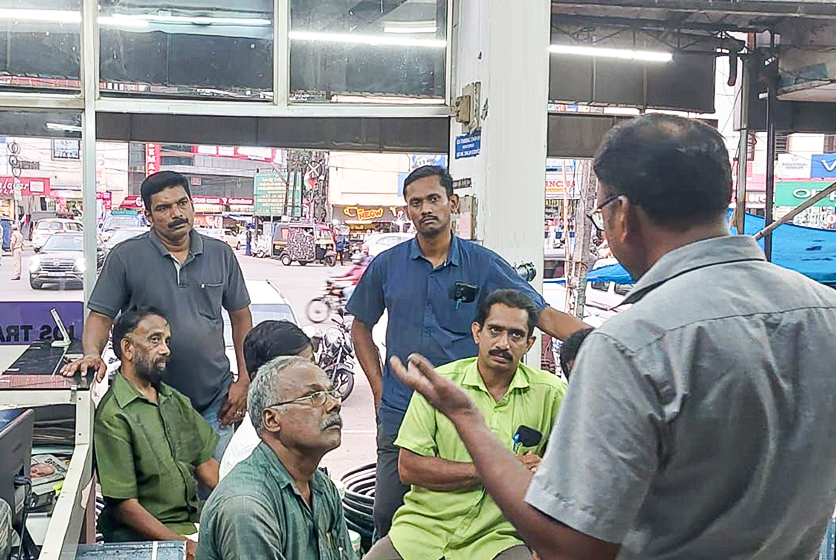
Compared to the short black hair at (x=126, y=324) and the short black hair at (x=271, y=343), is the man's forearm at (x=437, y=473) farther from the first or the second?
the short black hair at (x=126, y=324)

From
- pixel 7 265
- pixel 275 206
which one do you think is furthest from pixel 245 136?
pixel 275 206

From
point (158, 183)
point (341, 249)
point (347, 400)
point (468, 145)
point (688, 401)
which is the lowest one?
point (347, 400)

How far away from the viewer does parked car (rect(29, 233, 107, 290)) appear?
4508mm

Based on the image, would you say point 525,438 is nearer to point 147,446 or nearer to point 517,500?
point 147,446

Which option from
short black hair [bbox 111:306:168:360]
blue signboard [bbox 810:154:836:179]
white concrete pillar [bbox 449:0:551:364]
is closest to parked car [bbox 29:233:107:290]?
short black hair [bbox 111:306:168:360]

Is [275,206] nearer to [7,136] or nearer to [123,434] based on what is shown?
[7,136]

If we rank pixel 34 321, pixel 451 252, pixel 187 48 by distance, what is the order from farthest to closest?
1. pixel 34 321
2. pixel 187 48
3. pixel 451 252

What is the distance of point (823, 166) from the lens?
17.2 m

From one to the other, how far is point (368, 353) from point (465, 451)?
33.8 inches

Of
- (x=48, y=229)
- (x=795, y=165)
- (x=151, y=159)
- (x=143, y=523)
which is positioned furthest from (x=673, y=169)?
(x=795, y=165)

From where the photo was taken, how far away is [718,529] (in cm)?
123

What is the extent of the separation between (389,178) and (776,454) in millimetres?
22032

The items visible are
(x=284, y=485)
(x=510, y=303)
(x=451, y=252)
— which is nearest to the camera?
(x=284, y=485)

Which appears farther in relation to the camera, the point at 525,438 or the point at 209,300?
the point at 209,300
